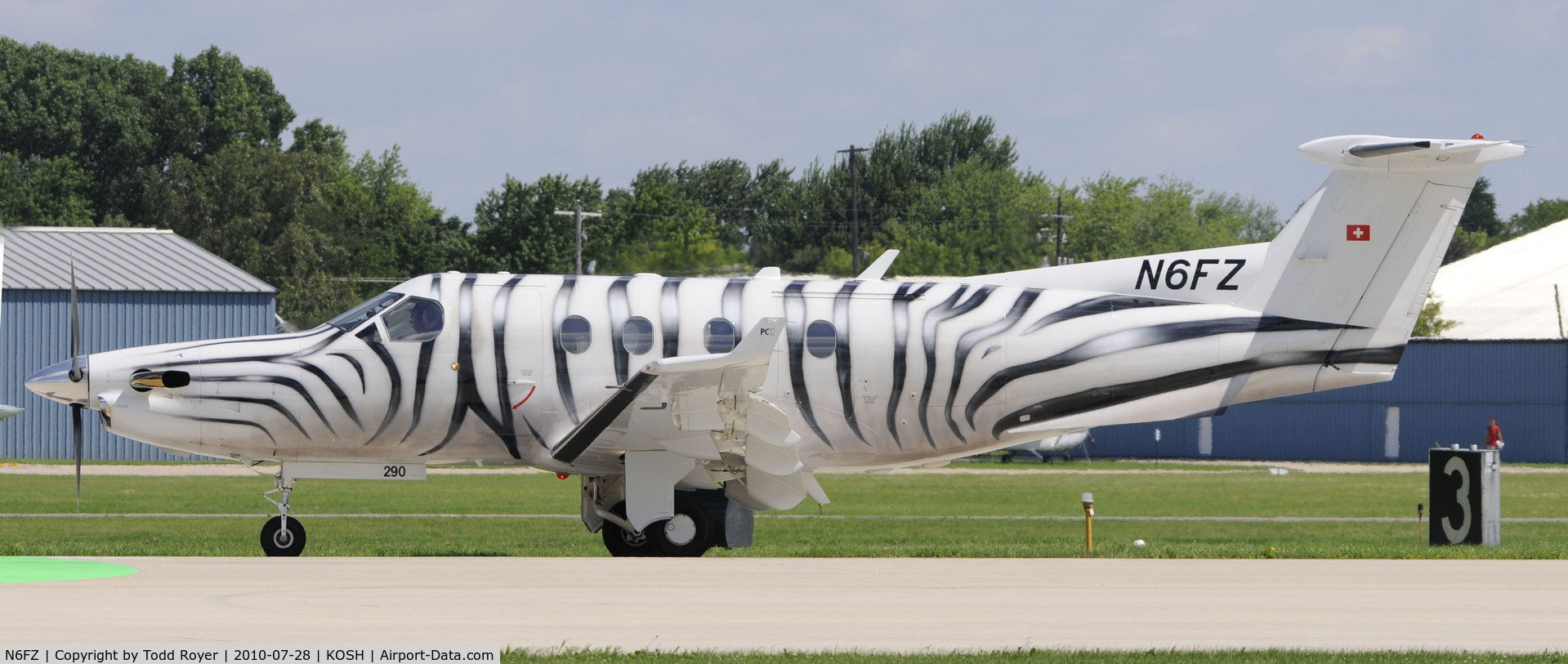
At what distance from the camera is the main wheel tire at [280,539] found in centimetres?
1833

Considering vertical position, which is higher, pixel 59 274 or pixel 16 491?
pixel 59 274

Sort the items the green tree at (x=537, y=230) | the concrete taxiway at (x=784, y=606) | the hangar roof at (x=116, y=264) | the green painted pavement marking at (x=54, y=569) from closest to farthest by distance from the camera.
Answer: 1. the concrete taxiway at (x=784, y=606)
2. the green painted pavement marking at (x=54, y=569)
3. the hangar roof at (x=116, y=264)
4. the green tree at (x=537, y=230)

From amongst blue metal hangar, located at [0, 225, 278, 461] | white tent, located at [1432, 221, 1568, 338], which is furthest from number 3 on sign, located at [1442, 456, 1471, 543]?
white tent, located at [1432, 221, 1568, 338]

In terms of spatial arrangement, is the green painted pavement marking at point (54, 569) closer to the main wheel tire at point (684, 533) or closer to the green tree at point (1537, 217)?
the main wheel tire at point (684, 533)

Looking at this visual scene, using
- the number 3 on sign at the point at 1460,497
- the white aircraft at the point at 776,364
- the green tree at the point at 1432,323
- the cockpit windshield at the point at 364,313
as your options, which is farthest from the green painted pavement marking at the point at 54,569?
the green tree at the point at 1432,323

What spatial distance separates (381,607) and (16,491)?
24.3m

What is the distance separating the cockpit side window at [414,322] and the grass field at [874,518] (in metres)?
2.74

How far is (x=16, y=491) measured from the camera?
110ft

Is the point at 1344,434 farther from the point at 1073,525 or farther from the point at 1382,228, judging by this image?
the point at 1382,228

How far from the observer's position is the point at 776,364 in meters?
19.1

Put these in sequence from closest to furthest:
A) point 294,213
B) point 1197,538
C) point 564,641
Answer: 1. point 564,641
2. point 1197,538
3. point 294,213

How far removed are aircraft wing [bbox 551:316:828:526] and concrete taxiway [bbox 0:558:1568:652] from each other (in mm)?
1332

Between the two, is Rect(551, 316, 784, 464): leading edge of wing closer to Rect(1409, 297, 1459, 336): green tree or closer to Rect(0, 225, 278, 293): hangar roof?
Rect(0, 225, 278, 293): hangar roof

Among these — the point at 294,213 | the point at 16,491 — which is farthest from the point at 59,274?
the point at 294,213
